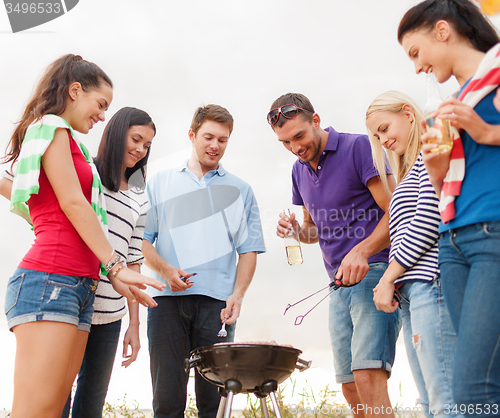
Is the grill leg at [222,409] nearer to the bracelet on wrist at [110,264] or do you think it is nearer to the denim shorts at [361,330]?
the denim shorts at [361,330]

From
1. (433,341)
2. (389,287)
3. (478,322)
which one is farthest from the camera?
(389,287)

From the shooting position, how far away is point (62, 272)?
1.79 metres

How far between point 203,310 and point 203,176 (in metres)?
1.03

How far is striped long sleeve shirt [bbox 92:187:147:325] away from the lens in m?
2.48

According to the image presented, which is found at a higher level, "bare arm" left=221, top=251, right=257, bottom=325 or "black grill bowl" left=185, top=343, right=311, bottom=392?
"bare arm" left=221, top=251, right=257, bottom=325

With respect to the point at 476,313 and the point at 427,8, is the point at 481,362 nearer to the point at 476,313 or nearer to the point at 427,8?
the point at 476,313

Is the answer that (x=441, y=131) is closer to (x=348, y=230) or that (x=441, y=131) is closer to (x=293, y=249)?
(x=348, y=230)

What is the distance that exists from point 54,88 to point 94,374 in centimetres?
155

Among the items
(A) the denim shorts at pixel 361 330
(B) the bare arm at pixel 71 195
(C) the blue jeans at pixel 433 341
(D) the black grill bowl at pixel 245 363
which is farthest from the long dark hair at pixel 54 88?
(A) the denim shorts at pixel 361 330

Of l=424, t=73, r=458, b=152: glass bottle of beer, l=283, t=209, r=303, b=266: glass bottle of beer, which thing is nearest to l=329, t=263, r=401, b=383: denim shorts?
l=283, t=209, r=303, b=266: glass bottle of beer

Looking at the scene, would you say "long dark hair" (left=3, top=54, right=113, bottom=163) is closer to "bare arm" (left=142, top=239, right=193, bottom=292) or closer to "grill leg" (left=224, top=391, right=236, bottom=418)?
"bare arm" (left=142, top=239, right=193, bottom=292)

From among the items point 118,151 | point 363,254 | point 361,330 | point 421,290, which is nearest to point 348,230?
point 363,254

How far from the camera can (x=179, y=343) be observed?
285 centimetres

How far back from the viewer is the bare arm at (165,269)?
109 inches
